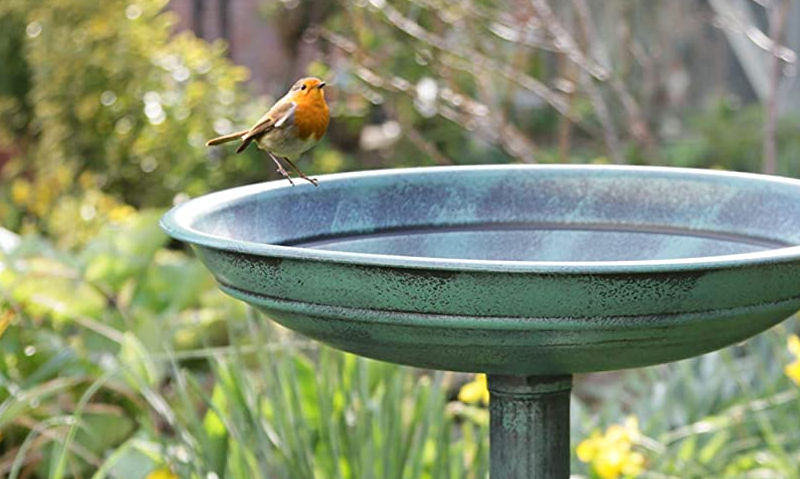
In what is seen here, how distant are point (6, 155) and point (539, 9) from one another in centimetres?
513

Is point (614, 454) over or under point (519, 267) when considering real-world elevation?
under

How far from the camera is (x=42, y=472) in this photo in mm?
3234

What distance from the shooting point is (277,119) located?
1786 millimetres

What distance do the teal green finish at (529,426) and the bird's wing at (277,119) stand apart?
1.56 ft

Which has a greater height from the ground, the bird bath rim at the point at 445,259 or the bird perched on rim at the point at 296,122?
the bird perched on rim at the point at 296,122

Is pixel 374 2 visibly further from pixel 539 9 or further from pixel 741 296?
pixel 741 296

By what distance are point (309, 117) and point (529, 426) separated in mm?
546

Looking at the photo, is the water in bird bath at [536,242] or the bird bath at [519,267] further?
the water in bird bath at [536,242]

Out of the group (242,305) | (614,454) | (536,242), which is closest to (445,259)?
(536,242)

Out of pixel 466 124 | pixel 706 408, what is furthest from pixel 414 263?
pixel 466 124

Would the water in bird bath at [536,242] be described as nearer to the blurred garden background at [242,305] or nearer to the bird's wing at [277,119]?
the bird's wing at [277,119]

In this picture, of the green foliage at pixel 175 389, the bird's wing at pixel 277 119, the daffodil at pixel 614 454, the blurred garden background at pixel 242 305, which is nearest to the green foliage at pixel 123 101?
the blurred garden background at pixel 242 305

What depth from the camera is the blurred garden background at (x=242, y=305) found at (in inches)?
102

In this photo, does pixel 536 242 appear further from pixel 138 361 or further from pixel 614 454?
pixel 138 361
